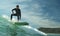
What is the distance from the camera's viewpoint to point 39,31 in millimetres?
13297

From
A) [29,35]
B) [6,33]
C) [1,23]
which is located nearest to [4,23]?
[1,23]

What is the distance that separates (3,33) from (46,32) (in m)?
2.63

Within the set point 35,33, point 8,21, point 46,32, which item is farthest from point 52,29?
point 8,21

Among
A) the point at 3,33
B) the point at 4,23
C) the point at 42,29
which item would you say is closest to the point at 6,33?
the point at 3,33

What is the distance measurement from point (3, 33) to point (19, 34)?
0.89 meters

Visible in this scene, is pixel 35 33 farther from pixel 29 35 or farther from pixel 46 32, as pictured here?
pixel 46 32

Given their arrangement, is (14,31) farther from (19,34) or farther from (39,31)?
(39,31)

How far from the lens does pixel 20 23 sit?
12.9 metres

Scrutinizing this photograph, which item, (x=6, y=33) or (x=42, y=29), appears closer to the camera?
(x=6, y=33)

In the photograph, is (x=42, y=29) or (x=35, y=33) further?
(x=42, y=29)

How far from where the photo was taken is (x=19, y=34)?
12.6 metres

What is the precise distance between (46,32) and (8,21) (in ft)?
7.63

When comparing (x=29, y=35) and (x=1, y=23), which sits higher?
(x=1, y=23)

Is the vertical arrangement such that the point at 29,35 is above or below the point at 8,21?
below
